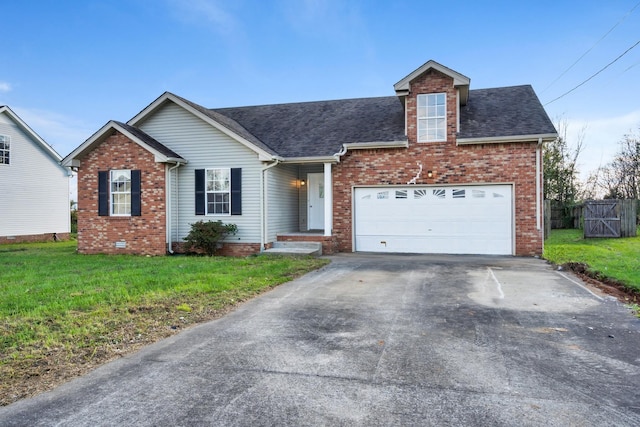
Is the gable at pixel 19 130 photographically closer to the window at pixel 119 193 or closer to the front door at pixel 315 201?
the window at pixel 119 193

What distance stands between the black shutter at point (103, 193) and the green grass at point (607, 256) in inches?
553

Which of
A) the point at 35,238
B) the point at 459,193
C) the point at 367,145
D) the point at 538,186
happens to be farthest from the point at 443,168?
the point at 35,238

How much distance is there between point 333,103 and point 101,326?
47.4ft

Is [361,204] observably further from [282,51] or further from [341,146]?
[282,51]

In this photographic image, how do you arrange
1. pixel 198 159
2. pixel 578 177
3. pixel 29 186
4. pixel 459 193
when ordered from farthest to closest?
pixel 578 177, pixel 29 186, pixel 198 159, pixel 459 193

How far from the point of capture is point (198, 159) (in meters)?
14.8

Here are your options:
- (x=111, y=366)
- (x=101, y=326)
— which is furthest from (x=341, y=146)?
(x=111, y=366)

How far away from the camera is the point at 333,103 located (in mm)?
18156

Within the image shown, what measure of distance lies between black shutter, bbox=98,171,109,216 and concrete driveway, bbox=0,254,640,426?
397 inches

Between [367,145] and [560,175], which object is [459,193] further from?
[560,175]

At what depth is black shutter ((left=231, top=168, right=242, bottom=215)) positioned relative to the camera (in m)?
14.4

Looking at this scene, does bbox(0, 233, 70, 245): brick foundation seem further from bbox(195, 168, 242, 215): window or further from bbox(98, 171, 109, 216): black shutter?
bbox(195, 168, 242, 215): window

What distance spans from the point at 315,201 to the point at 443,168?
4.94m

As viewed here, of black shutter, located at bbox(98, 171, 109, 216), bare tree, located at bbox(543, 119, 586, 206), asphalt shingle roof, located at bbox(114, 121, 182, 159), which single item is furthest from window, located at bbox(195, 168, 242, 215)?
bare tree, located at bbox(543, 119, 586, 206)
